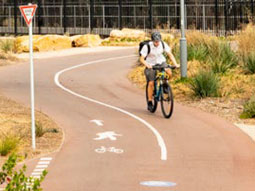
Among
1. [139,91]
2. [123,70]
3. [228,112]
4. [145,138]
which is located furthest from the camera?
[123,70]

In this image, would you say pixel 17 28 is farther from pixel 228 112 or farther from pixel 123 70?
pixel 228 112

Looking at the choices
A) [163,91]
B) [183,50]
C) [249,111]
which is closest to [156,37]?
[163,91]

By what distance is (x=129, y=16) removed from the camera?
152 ft

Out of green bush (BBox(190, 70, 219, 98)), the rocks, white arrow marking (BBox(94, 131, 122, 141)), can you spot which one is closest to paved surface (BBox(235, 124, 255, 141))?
white arrow marking (BBox(94, 131, 122, 141))

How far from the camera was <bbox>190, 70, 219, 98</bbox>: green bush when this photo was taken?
72.3ft

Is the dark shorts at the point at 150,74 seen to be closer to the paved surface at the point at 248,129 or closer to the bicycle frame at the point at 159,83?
the bicycle frame at the point at 159,83

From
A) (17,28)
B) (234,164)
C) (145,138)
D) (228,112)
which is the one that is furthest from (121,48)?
(234,164)

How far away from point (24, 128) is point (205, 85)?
20.0 feet

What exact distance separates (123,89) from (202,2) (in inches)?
766

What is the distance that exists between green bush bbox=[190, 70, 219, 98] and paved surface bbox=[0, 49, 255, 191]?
965 millimetres

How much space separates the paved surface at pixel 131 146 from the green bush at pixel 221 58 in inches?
110

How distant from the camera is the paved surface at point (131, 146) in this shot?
508 inches

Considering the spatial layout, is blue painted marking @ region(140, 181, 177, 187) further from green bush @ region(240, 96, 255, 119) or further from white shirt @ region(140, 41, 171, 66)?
green bush @ region(240, 96, 255, 119)

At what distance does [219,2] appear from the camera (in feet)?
139
